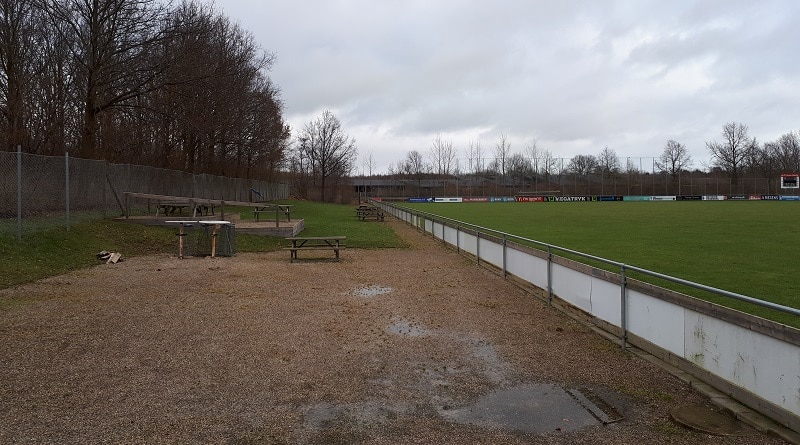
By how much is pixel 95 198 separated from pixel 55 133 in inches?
301

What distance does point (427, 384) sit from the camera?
5586 millimetres

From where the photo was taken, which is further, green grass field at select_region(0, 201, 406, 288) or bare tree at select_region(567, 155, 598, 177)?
bare tree at select_region(567, 155, 598, 177)

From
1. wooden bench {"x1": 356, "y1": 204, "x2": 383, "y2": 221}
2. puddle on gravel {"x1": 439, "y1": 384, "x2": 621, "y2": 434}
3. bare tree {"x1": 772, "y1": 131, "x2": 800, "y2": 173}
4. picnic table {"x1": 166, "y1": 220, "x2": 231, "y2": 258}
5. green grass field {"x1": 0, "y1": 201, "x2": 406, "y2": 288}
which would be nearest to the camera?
puddle on gravel {"x1": 439, "y1": 384, "x2": 621, "y2": 434}

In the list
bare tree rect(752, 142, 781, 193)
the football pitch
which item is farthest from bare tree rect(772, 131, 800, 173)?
the football pitch

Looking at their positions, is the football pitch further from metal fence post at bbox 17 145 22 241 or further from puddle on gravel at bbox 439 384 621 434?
metal fence post at bbox 17 145 22 241

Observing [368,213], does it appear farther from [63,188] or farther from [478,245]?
[478,245]

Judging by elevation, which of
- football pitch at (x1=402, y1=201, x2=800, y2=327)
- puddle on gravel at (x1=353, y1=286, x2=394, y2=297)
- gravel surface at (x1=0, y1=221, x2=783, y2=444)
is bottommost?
gravel surface at (x1=0, y1=221, x2=783, y2=444)

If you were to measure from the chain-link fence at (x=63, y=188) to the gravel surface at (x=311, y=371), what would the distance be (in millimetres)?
4439

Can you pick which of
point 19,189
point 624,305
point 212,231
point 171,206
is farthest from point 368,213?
point 624,305

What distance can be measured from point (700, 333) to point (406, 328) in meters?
3.74

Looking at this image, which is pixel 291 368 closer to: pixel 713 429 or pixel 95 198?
pixel 713 429

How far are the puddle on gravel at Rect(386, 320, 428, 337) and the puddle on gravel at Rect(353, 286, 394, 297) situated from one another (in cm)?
232

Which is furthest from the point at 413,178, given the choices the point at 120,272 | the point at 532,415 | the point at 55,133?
the point at 532,415

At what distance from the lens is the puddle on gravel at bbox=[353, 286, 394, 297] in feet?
34.7
